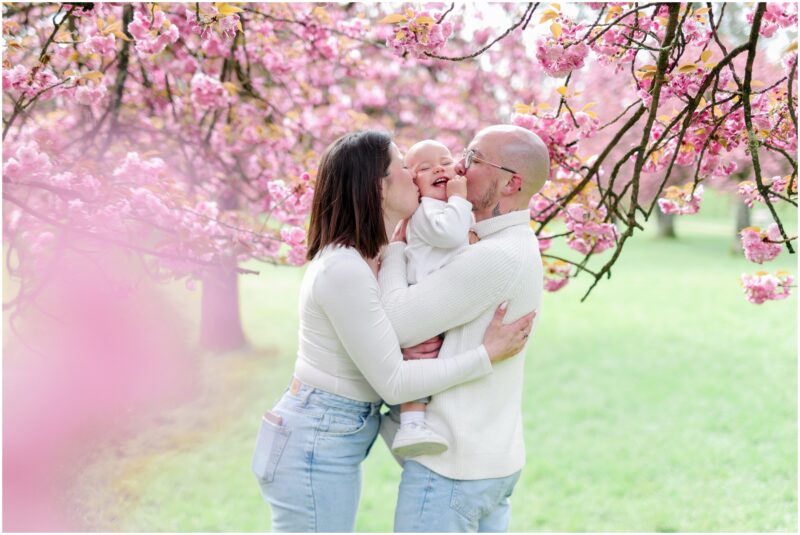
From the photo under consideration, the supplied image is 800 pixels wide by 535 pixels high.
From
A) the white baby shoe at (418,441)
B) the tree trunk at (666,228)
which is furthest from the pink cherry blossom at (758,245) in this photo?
the tree trunk at (666,228)

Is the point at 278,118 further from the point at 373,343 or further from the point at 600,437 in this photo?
the point at 373,343

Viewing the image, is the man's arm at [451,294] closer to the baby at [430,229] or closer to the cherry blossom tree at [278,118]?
the baby at [430,229]

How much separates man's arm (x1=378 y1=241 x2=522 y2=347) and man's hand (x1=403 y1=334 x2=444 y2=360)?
3 cm

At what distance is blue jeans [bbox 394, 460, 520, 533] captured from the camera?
1896mm

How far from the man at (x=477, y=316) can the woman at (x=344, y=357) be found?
58mm

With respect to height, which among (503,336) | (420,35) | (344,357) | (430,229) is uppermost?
(420,35)

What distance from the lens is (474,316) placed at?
1905 mm

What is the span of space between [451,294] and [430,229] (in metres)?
0.16

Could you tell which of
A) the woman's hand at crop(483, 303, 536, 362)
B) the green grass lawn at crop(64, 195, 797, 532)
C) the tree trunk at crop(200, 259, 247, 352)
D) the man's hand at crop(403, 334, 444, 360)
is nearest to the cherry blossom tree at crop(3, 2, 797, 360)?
the woman's hand at crop(483, 303, 536, 362)

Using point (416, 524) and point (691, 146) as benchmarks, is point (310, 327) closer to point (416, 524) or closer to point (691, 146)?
point (416, 524)

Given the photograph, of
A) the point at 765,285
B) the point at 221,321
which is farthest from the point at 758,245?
the point at 221,321

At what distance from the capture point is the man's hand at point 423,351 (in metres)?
1.92

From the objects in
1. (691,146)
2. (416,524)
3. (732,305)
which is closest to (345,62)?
(691,146)

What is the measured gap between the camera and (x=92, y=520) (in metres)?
5.19
